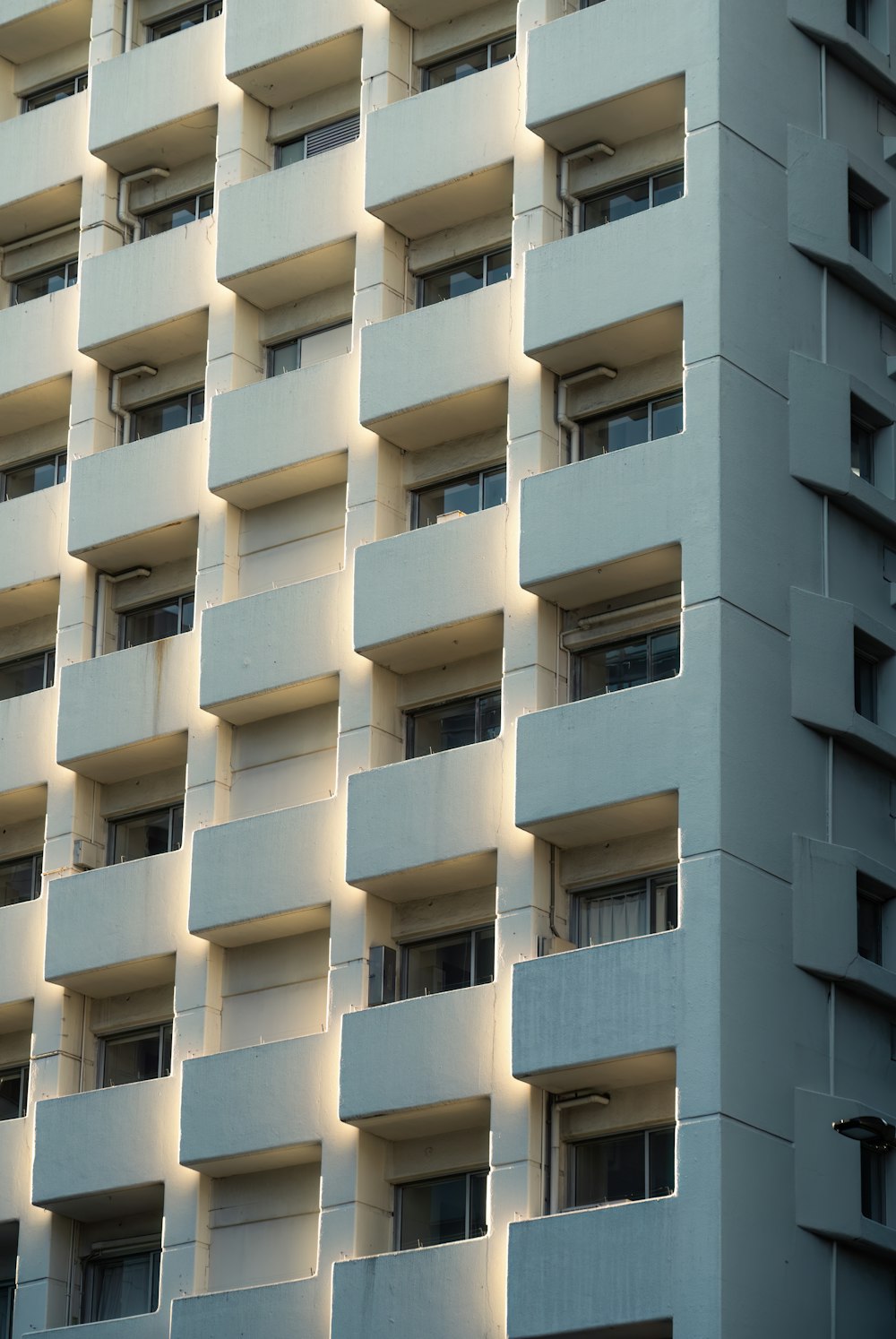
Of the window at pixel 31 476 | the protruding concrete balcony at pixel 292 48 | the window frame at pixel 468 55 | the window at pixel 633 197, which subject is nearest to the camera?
the window at pixel 633 197

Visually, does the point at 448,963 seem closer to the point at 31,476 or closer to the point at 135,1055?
the point at 135,1055

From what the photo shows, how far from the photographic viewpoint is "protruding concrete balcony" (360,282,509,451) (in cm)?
4506

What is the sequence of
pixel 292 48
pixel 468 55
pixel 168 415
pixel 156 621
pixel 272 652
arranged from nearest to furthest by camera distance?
pixel 272 652 < pixel 468 55 < pixel 156 621 < pixel 292 48 < pixel 168 415

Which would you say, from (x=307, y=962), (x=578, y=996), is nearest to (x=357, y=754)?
(x=307, y=962)

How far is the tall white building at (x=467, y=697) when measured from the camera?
129 ft

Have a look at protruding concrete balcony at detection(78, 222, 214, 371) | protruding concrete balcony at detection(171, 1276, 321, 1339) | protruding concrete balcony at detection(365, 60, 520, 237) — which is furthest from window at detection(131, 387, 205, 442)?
protruding concrete balcony at detection(171, 1276, 321, 1339)

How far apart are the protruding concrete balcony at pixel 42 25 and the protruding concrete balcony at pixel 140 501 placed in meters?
10.5

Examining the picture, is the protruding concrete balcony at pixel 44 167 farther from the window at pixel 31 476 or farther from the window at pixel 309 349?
the window at pixel 309 349

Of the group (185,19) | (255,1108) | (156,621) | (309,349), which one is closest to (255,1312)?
(255,1108)

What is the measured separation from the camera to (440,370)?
4538 cm

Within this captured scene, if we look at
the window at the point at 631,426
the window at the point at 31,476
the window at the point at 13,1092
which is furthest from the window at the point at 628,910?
the window at the point at 31,476

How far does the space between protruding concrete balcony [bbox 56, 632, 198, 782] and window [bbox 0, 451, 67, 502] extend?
224 inches

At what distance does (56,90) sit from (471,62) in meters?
11.4

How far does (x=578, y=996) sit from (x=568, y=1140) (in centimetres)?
246
